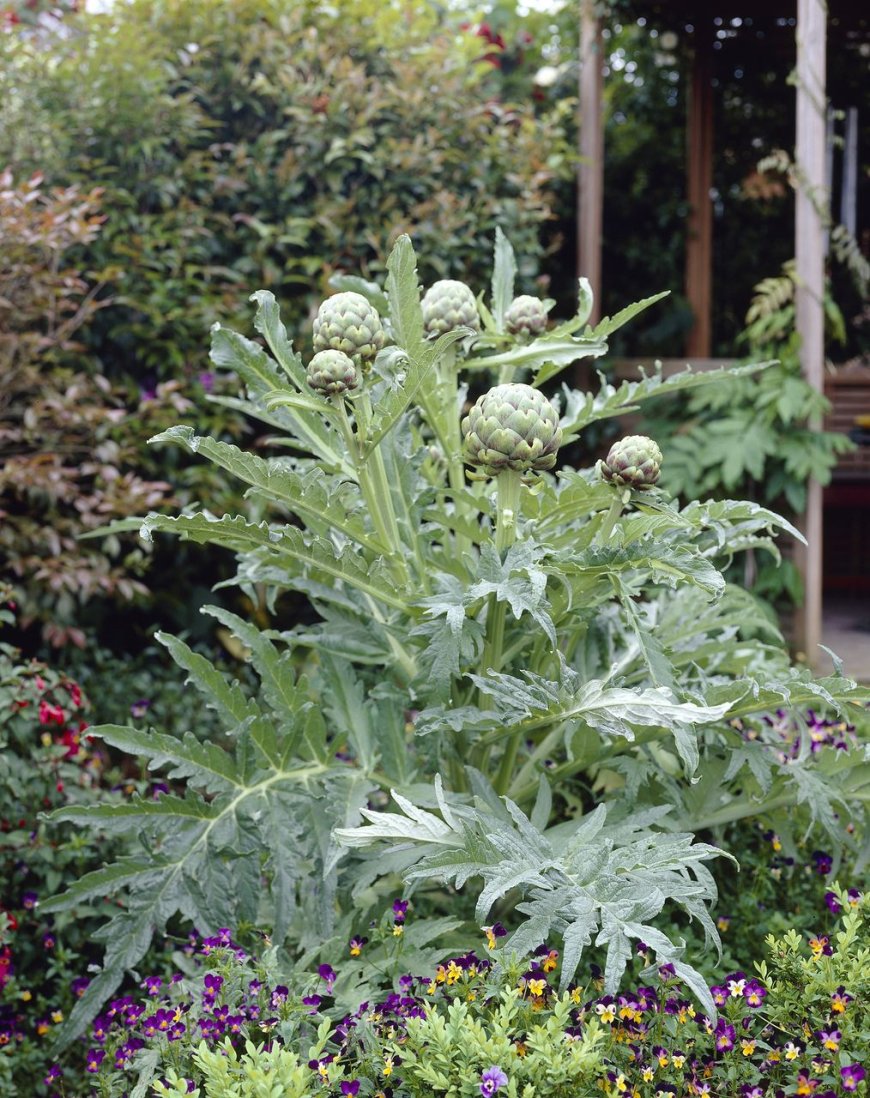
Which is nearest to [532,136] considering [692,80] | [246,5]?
[246,5]

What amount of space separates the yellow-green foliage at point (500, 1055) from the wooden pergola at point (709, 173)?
295 cm

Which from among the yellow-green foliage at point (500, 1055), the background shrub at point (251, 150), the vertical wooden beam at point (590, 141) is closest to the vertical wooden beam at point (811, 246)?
the vertical wooden beam at point (590, 141)

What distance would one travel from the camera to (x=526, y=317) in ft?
6.64

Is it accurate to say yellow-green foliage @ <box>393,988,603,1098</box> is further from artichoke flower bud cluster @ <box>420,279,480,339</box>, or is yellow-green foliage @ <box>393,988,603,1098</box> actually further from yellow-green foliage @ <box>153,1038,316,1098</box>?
artichoke flower bud cluster @ <box>420,279,480,339</box>

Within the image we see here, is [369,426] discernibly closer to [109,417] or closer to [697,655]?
[697,655]

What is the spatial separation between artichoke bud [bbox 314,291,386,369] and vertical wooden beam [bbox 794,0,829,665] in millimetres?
3006

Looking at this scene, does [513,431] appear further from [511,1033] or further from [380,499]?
[511,1033]

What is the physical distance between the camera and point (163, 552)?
12.7 ft

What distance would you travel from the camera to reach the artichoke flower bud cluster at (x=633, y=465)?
5.46 feet

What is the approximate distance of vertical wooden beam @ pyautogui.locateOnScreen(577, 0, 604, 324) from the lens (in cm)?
494

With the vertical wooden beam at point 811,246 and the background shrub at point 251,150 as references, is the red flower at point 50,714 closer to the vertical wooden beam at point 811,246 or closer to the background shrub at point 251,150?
the background shrub at point 251,150

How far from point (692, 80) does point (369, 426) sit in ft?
16.0

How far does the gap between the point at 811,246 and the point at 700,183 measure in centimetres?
147

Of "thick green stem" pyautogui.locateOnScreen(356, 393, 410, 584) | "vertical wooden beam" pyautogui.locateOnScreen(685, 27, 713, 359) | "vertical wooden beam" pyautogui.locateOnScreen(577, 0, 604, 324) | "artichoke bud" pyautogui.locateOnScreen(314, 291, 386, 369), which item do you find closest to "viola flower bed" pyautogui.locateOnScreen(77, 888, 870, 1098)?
"thick green stem" pyautogui.locateOnScreen(356, 393, 410, 584)
